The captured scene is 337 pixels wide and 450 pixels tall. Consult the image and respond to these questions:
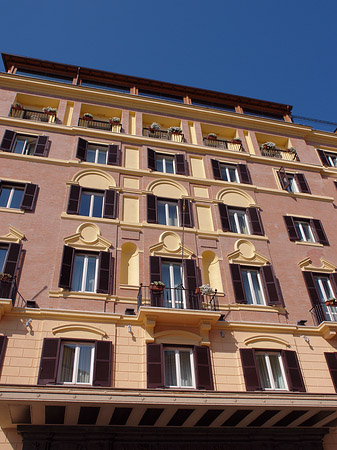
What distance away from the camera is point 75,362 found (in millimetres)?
13773

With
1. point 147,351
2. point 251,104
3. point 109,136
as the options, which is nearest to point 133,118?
point 109,136

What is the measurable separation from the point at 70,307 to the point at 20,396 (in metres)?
4.18

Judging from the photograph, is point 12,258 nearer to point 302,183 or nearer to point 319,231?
point 319,231

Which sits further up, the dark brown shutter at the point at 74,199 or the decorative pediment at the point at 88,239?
the dark brown shutter at the point at 74,199

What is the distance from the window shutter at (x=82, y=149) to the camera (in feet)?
67.8

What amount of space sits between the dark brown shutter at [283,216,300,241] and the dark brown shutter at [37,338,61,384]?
1194 centimetres

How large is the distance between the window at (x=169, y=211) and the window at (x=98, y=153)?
9.99ft

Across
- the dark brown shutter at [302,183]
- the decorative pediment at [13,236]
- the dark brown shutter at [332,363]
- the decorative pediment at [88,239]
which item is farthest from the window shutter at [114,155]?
the dark brown shutter at [332,363]

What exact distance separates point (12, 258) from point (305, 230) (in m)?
14.1

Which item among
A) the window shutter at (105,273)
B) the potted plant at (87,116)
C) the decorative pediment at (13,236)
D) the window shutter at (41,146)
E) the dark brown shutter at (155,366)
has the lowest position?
the dark brown shutter at (155,366)

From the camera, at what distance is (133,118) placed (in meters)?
24.2

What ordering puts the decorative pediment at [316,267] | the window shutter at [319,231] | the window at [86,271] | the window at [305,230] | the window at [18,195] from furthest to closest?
the window shutter at [319,231], the window at [305,230], the decorative pediment at [316,267], the window at [18,195], the window at [86,271]

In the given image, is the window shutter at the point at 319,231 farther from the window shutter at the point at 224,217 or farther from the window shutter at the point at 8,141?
the window shutter at the point at 8,141

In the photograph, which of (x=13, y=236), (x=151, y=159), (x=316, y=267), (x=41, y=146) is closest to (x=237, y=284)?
(x=316, y=267)
